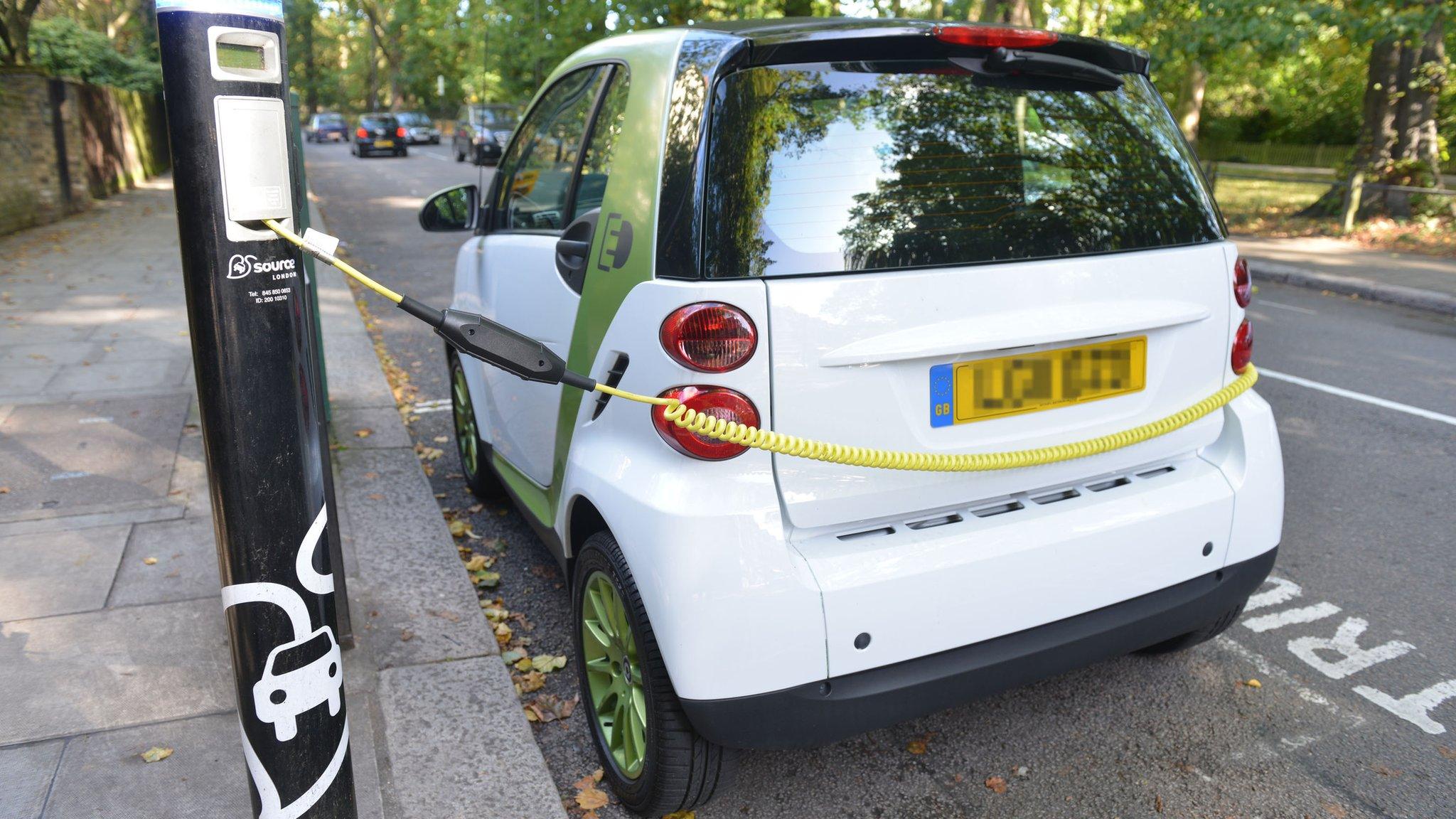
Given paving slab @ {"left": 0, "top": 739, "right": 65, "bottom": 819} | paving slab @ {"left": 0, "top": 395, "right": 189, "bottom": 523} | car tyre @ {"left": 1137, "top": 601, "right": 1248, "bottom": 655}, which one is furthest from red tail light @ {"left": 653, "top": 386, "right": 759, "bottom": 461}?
paving slab @ {"left": 0, "top": 395, "right": 189, "bottom": 523}

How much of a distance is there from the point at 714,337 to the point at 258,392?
0.86m

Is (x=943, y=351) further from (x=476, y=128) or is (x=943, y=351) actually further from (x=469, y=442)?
(x=476, y=128)

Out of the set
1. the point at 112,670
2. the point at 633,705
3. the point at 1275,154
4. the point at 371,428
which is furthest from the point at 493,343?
the point at 1275,154

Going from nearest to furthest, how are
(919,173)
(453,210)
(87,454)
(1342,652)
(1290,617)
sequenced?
(919,173) → (1342,652) → (1290,617) → (453,210) → (87,454)

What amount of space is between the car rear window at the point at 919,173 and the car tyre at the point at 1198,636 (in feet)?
3.36

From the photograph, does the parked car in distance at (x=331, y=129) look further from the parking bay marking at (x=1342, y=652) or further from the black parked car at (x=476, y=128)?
the parking bay marking at (x=1342, y=652)

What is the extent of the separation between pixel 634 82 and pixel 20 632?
2554 millimetres

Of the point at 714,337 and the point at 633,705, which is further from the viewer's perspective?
the point at 633,705

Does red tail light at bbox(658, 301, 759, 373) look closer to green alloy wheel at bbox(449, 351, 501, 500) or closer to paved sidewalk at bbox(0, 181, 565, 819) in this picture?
paved sidewalk at bbox(0, 181, 565, 819)

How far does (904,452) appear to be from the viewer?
7.40ft

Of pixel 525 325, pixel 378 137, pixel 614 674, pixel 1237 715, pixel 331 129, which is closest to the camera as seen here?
pixel 614 674

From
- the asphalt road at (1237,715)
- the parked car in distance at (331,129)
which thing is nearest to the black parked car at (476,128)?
the parked car in distance at (331,129)

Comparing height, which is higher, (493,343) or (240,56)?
(240,56)

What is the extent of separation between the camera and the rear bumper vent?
7.54 ft
